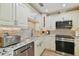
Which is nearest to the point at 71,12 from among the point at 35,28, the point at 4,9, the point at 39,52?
the point at 35,28

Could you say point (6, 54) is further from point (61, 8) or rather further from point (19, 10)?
point (61, 8)

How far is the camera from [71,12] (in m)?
1.36

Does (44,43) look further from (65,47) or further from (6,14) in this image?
(6,14)

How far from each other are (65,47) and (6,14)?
800 mm

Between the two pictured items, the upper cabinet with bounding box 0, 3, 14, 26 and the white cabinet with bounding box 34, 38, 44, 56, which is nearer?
the upper cabinet with bounding box 0, 3, 14, 26

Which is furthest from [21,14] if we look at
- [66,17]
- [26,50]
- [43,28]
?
[66,17]

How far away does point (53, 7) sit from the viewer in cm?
139

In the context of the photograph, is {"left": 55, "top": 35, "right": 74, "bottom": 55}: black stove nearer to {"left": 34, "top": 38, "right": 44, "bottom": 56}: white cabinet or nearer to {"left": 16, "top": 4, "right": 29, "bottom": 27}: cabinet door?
{"left": 34, "top": 38, "right": 44, "bottom": 56}: white cabinet

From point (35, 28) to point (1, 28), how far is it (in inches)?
15.6

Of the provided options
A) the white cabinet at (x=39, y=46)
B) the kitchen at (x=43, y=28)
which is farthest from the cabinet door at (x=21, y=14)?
the white cabinet at (x=39, y=46)

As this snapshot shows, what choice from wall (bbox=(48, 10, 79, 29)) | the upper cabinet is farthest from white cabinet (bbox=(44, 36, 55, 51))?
the upper cabinet

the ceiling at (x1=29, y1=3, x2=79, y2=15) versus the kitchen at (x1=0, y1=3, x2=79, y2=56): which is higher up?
the ceiling at (x1=29, y1=3, x2=79, y2=15)

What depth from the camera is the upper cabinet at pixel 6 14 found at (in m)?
1.30

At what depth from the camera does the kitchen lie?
1.35 metres
